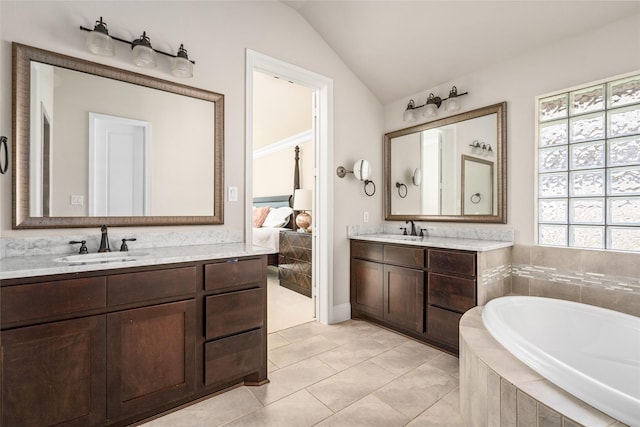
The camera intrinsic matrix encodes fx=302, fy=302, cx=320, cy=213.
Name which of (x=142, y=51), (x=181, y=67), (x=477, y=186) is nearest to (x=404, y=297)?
(x=477, y=186)

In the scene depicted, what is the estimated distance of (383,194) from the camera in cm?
354

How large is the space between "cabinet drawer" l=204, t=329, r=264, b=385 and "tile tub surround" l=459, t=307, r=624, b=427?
48.5 inches

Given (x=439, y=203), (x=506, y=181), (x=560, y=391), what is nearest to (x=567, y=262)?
(x=506, y=181)

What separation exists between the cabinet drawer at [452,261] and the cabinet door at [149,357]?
1811 mm

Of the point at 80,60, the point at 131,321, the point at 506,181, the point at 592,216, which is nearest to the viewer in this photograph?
the point at 131,321

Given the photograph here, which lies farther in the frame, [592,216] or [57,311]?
[592,216]

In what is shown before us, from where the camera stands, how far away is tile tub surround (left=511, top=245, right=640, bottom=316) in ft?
6.40

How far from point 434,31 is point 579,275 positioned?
2.20 m

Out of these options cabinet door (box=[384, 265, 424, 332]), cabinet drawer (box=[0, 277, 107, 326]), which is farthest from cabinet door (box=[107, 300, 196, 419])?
cabinet door (box=[384, 265, 424, 332])

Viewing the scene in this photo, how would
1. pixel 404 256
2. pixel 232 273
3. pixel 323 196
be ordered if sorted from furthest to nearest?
pixel 323 196, pixel 404 256, pixel 232 273

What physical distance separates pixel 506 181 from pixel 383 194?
1295 millimetres

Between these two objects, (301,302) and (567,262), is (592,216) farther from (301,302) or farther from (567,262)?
(301,302)

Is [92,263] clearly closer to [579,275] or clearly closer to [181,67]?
[181,67]

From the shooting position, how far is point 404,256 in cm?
267
